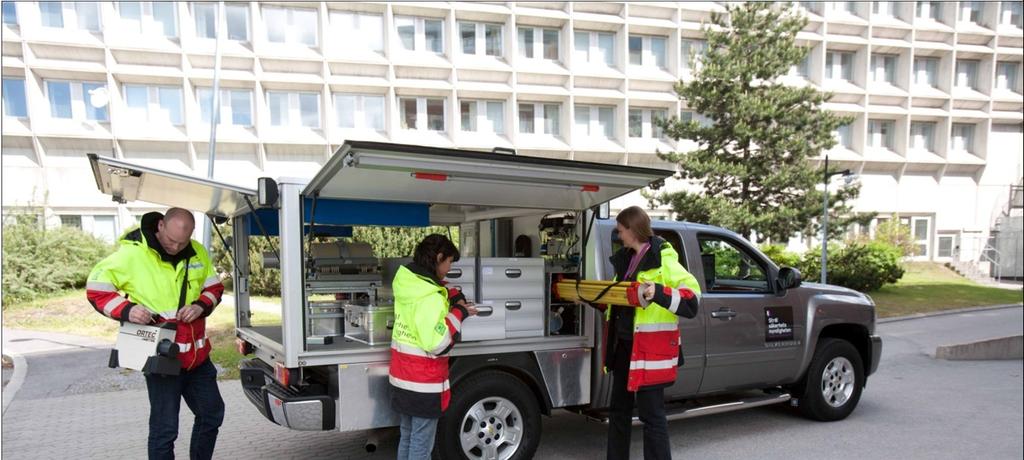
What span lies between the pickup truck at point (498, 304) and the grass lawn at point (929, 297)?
37.7 ft

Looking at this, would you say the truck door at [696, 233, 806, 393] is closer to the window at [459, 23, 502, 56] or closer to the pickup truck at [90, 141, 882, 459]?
the pickup truck at [90, 141, 882, 459]

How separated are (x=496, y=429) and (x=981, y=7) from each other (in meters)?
39.9

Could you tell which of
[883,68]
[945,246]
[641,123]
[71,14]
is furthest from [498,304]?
[945,246]

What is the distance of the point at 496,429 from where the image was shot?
3.99 metres

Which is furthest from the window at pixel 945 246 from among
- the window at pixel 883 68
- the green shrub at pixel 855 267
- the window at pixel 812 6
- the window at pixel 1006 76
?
the green shrub at pixel 855 267

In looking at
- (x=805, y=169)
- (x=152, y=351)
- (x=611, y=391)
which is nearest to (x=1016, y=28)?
(x=805, y=169)

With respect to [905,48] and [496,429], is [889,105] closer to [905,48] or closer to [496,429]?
[905,48]

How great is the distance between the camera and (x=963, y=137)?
32125mm

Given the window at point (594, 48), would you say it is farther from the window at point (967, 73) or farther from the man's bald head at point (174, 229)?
the man's bald head at point (174, 229)

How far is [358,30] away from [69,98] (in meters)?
11.2

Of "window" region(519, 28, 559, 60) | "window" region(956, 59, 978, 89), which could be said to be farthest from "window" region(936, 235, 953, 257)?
"window" region(519, 28, 559, 60)

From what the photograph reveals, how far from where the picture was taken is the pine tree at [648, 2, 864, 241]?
16672mm

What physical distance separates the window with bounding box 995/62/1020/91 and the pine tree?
74.1 ft

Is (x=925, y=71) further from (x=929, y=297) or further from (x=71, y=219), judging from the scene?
(x=71, y=219)
